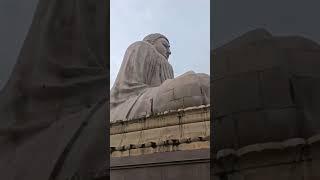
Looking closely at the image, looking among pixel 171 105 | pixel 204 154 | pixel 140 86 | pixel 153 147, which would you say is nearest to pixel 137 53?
pixel 140 86

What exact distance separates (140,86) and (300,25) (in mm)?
5242

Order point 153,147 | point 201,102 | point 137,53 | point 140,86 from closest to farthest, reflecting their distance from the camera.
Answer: point 153,147 < point 201,102 < point 140,86 < point 137,53

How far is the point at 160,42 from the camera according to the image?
31.2 feet

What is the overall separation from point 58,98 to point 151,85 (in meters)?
5.18

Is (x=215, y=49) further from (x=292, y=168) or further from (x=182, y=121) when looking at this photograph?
(x=182, y=121)

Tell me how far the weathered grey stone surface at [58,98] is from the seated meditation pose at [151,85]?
10.6 ft

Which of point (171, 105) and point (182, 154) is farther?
point (171, 105)

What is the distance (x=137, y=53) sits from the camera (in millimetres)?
9164

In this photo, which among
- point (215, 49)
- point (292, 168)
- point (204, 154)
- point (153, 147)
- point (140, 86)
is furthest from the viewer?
point (140, 86)

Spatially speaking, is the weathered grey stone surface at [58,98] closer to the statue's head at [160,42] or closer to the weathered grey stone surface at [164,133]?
the weathered grey stone surface at [164,133]

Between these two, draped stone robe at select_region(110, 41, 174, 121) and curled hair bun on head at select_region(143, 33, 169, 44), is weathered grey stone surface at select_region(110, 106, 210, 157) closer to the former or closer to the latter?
draped stone robe at select_region(110, 41, 174, 121)

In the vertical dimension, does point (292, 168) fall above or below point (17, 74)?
below

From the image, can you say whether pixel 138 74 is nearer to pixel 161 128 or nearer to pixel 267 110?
pixel 161 128

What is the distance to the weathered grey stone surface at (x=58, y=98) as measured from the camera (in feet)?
11.6
